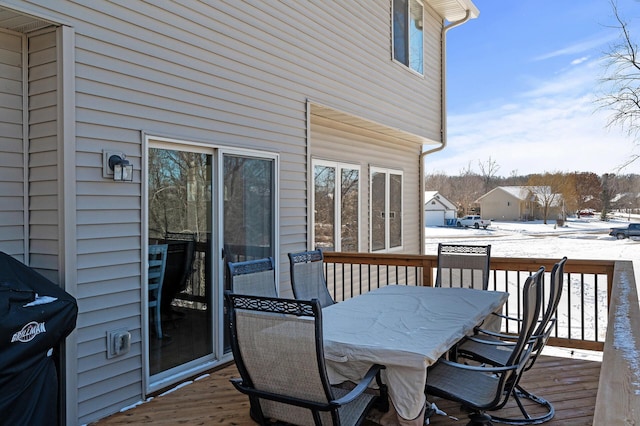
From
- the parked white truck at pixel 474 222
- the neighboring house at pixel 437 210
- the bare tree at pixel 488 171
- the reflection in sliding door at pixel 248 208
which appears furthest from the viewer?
the bare tree at pixel 488 171

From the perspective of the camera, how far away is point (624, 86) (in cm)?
1617

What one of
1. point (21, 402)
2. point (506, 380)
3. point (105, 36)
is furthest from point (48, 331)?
point (506, 380)

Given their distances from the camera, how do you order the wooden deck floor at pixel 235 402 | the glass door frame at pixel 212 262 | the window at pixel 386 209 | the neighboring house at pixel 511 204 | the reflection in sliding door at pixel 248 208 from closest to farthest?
the wooden deck floor at pixel 235 402 → the glass door frame at pixel 212 262 → the reflection in sliding door at pixel 248 208 → the window at pixel 386 209 → the neighboring house at pixel 511 204

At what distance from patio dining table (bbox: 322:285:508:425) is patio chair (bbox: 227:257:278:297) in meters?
0.53

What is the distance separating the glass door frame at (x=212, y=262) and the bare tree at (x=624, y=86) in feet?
53.4

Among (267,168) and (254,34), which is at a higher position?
(254,34)

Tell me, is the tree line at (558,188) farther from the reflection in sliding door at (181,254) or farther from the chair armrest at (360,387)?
the chair armrest at (360,387)

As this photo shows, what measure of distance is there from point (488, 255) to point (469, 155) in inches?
2073

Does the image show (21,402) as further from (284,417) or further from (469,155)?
(469,155)

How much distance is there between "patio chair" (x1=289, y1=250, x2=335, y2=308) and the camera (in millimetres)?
3932

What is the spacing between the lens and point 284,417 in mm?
2182

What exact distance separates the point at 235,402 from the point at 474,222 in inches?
1503

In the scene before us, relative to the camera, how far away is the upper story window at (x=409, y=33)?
7246 millimetres

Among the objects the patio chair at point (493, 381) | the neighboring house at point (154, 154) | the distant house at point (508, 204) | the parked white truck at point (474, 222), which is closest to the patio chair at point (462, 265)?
the neighboring house at point (154, 154)
